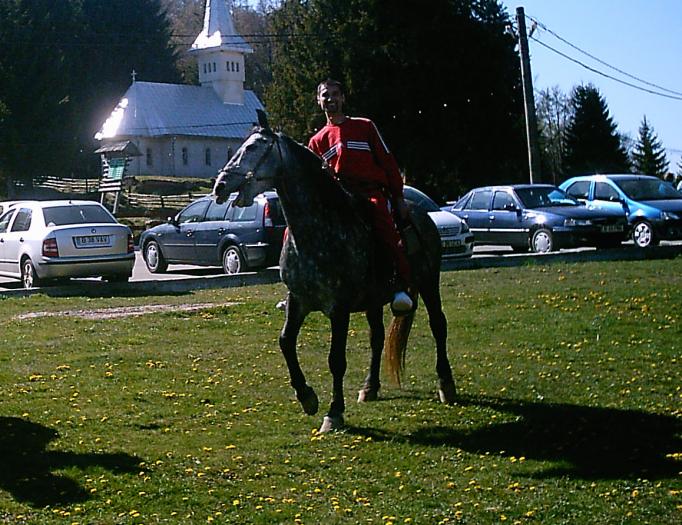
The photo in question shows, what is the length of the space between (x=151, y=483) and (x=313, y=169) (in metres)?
2.84

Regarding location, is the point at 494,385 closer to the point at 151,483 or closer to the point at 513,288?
the point at 151,483

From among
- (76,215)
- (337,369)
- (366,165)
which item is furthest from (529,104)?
(337,369)

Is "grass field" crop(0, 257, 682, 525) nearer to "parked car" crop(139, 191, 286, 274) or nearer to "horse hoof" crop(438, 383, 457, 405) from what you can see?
"horse hoof" crop(438, 383, 457, 405)

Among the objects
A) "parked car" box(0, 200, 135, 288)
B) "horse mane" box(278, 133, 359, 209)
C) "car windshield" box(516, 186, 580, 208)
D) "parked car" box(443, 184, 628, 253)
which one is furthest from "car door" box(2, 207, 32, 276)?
"horse mane" box(278, 133, 359, 209)

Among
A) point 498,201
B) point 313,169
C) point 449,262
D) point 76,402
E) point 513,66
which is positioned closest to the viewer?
point 313,169

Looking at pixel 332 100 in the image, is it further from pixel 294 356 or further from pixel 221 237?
pixel 221 237

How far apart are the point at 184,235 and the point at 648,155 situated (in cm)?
6620

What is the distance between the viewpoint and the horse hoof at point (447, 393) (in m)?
10.4

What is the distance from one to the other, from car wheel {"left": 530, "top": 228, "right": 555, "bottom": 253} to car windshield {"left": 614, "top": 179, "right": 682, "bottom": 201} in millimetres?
3590

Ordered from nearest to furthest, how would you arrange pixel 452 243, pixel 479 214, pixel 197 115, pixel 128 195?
pixel 452 243
pixel 479 214
pixel 128 195
pixel 197 115

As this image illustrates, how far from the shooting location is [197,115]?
86125mm

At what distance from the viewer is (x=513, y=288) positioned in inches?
747

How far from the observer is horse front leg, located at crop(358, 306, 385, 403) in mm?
10539

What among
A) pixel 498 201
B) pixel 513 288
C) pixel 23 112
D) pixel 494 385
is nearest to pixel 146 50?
pixel 23 112
